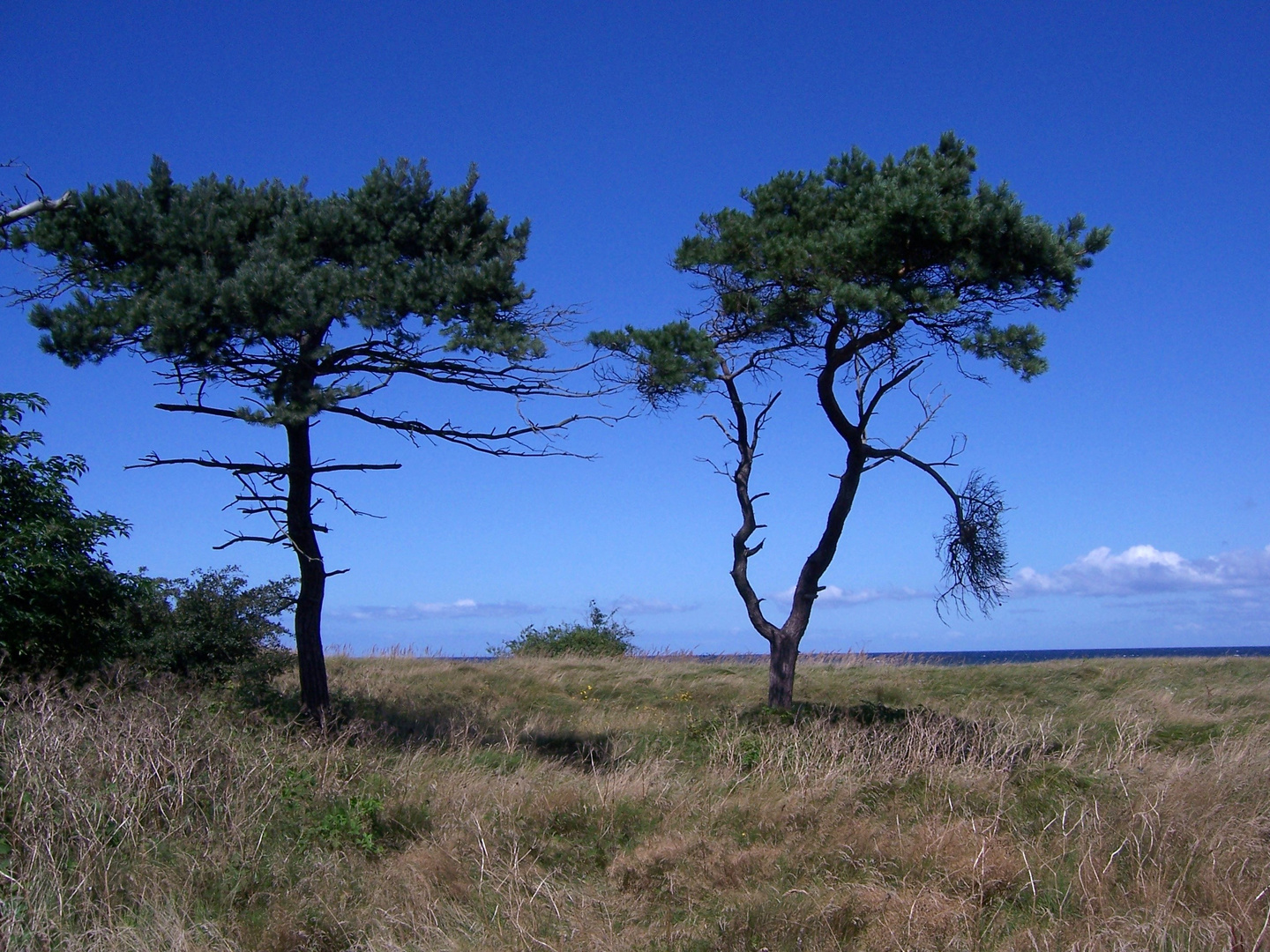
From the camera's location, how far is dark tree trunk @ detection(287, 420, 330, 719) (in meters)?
11.2

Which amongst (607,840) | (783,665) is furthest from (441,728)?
(607,840)

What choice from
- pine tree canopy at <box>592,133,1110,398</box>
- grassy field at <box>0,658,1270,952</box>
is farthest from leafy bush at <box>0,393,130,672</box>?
pine tree canopy at <box>592,133,1110,398</box>

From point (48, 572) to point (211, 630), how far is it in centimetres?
518

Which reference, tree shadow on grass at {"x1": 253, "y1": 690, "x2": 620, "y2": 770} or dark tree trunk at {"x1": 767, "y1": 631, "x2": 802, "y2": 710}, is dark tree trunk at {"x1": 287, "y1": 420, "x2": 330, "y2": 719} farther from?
dark tree trunk at {"x1": 767, "y1": 631, "x2": 802, "y2": 710}

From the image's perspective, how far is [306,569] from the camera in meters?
11.4

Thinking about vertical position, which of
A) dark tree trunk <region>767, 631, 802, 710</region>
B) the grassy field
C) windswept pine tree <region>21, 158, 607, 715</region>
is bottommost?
the grassy field

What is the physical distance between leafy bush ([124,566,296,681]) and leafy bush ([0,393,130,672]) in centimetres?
277

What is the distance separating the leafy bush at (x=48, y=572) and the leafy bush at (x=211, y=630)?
277 centimetres

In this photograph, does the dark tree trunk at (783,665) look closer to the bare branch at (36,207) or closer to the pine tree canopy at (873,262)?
the pine tree canopy at (873,262)

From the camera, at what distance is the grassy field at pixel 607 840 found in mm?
5777

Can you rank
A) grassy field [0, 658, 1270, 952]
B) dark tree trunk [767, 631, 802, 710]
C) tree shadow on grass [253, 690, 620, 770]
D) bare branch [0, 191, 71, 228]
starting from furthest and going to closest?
1. dark tree trunk [767, 631, 802, 710]
2. tree shadow on grass [253, 690, 620, 770]
3. bare branch [0, 191, 71, 228]
4. grassy field [0, 658, 1270, 952]

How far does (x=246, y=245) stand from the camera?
1084 centimetres

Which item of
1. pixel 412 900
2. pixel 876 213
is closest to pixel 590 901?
pixel 412 900

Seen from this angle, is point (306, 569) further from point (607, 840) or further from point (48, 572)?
point (607, 840)
